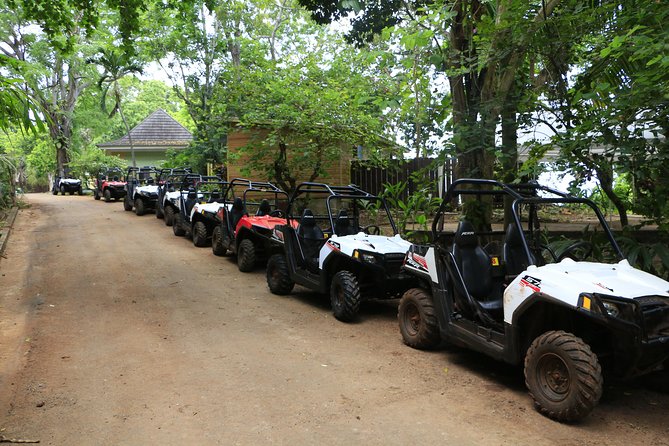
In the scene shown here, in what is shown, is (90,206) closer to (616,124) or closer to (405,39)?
(405,39)

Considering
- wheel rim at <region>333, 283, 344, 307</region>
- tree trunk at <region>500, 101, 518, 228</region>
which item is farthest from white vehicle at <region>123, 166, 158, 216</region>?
tree trunk at <region>500, 101, 518, 228</region>

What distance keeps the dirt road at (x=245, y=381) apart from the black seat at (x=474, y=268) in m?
0.73

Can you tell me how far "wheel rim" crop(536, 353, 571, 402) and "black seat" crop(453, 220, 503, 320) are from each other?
110 centimetres

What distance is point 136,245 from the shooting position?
1298cm

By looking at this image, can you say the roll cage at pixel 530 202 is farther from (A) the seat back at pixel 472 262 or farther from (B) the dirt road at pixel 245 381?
(B) the dirt road at pixel 245 381

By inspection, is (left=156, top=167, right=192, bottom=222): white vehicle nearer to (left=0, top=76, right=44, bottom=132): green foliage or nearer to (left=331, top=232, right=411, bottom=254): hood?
(left=331, top=232, right=411, bottom=254): hood

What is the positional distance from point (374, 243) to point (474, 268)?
194 cm

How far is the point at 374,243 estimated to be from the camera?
23.3ft

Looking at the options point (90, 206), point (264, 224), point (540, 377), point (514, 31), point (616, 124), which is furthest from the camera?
point (90, 206)

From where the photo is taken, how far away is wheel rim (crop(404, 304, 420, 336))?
5898 millimetres

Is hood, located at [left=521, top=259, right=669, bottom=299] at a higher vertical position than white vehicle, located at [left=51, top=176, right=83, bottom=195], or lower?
lower

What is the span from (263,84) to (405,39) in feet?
27.6

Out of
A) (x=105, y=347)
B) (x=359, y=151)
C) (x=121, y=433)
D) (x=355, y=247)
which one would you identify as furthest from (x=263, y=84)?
(x=121, y=433)

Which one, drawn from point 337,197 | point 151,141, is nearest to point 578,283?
point 337,197
